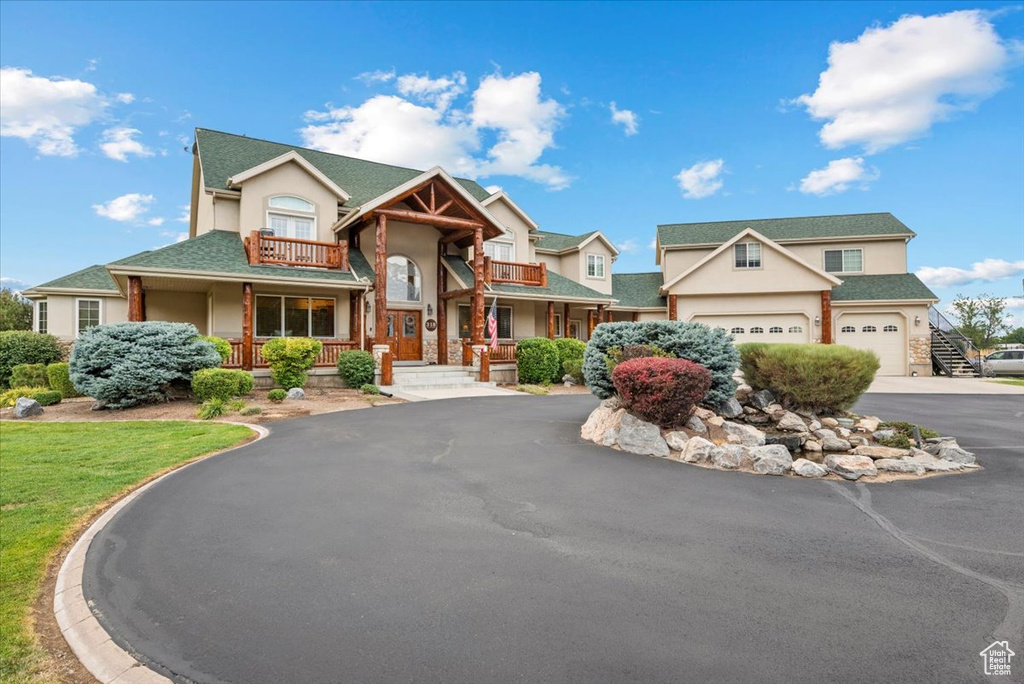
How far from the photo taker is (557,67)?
66.7 ft

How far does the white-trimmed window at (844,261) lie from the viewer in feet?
85.9

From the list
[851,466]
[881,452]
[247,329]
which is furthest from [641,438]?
[247,329]

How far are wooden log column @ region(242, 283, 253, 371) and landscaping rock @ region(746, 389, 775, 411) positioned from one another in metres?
14.9

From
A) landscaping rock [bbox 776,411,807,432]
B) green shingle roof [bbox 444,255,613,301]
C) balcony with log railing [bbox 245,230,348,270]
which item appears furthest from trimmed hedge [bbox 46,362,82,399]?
landscaping rock [bbox 776,411,807,432]

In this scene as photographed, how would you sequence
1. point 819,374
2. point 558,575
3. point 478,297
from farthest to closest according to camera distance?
point 478,297, point 819,374, point 558,575

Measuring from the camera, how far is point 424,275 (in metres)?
19.9

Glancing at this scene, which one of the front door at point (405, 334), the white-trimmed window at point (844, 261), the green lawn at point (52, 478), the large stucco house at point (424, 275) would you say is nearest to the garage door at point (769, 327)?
the large stucco house at point (424, 275)

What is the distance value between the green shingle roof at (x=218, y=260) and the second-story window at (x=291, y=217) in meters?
1.39

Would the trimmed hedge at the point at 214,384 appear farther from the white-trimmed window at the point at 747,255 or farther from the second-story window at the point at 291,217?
the white-trimmed window at the point at 747,255

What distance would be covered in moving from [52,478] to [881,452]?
1171 cm

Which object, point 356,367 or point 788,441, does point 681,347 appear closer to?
point 788,441

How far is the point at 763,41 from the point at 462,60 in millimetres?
12269

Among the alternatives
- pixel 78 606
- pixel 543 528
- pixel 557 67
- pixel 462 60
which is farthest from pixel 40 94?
pixel 543 528

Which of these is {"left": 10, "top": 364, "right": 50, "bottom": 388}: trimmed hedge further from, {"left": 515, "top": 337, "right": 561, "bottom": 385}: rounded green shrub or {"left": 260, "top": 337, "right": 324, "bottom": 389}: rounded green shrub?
{"left": 515, "top": 337, "right": 561, "bottom": 385}: rounded green shrub
